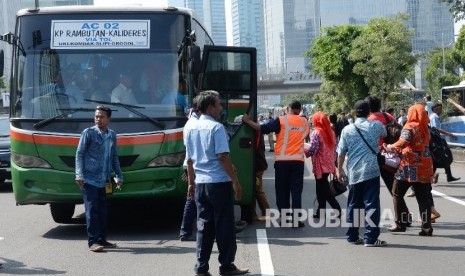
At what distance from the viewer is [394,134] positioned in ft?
35.7

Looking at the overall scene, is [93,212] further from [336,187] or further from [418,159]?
[418,159]

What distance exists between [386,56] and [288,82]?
3876cm

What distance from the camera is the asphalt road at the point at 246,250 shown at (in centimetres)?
832

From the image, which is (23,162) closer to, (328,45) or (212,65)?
(212,65)

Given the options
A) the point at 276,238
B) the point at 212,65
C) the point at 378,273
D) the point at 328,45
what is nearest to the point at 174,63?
the point at 212,65

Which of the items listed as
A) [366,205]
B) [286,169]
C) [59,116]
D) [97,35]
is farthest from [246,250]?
[97,35]

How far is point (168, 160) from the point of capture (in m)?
10.5

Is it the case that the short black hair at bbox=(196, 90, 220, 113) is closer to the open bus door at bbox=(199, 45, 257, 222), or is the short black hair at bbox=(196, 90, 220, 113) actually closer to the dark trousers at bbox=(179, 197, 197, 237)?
the dark trousers at bbox=(179, 197, 197, 237)

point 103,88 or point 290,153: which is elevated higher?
point 103,88

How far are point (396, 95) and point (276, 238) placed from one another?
131ft

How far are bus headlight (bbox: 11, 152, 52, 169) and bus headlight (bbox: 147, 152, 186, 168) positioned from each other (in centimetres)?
140

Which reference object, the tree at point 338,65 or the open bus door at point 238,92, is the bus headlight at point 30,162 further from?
the tree at point 338,65

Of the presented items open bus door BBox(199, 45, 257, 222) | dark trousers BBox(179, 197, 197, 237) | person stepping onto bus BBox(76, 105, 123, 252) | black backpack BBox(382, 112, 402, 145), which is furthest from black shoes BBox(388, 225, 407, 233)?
person stepping onto bus BBox(76, 105, 123, 252)

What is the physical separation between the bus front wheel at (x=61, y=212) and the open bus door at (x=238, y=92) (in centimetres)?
281
